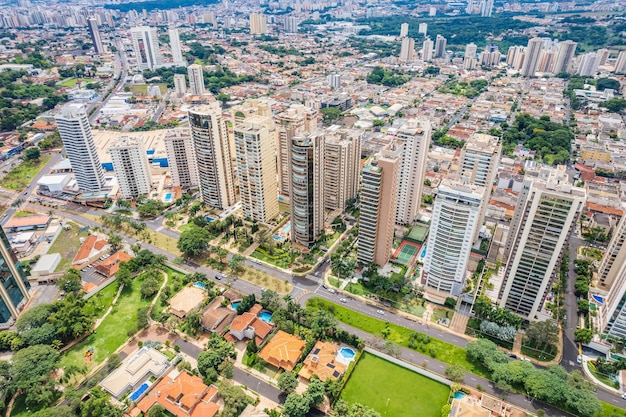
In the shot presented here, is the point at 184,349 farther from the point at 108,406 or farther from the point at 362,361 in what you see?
the point at 362,361

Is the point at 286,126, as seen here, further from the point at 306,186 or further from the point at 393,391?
the point at 393,391

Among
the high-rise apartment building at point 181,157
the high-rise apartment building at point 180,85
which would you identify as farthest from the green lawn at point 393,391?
the high-rise apartment building at point 180,85

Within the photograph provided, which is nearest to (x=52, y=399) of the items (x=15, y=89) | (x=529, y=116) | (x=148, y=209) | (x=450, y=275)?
(x=148, y=209)

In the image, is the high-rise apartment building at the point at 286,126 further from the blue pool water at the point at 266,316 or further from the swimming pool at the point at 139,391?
the swimming pool at the point at 139,391

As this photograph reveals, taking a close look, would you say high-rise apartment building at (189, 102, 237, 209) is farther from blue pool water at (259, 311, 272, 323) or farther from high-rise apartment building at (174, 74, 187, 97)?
high-rise apartment building at (174, 74, 187, 97)

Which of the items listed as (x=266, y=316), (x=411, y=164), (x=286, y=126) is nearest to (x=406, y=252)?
(x=411, y=164)
